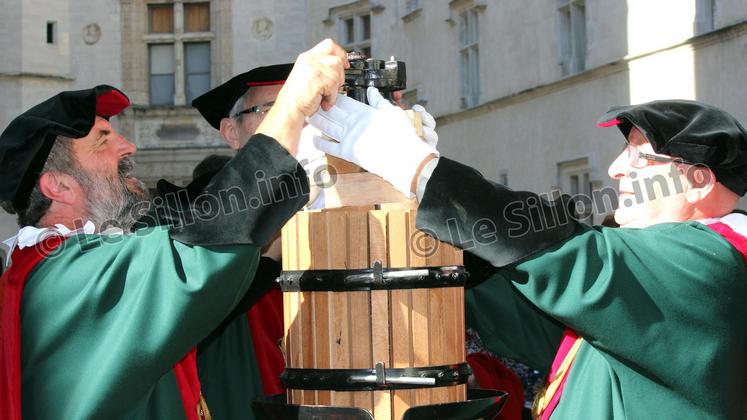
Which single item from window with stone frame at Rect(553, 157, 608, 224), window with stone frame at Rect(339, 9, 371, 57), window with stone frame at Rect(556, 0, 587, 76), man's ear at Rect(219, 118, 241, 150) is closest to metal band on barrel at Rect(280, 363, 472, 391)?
man's ear at Rect(219, 118, 241, 150)

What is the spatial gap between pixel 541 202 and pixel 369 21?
1834 cm

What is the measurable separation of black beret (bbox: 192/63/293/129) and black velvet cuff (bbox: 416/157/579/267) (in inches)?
55.7

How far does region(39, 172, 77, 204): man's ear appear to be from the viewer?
3006 mm

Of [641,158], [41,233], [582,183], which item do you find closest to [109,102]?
[41,233]

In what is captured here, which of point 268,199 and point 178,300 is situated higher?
point 268,199

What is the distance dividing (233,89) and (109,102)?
32.5 inches

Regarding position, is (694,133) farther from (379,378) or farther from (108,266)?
(108,266)

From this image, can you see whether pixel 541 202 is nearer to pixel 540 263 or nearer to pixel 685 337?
pixel 540 263

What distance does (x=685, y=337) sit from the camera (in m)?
2.70

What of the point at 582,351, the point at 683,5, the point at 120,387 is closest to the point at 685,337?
the point at 582,351

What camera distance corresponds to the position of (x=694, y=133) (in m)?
2.87

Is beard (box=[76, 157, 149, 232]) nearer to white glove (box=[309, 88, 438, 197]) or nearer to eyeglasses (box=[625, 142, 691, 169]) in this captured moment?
white glove (box=[309, 88, 438, 197])

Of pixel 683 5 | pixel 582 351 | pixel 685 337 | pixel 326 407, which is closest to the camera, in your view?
pixel 326 407

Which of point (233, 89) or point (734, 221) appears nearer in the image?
point (734, 221)
